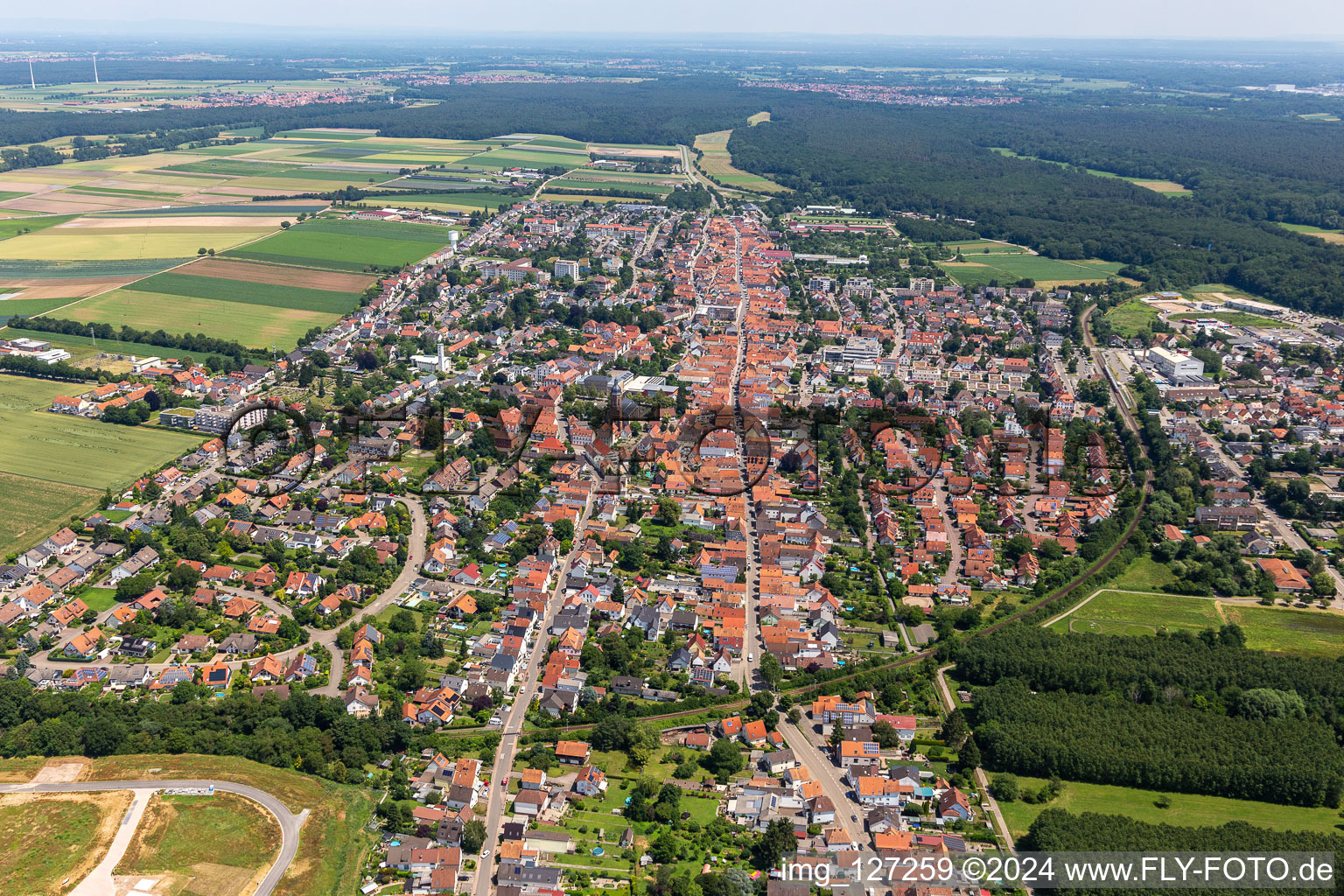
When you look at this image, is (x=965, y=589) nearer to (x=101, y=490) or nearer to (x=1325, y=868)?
(x=1325, y=868)

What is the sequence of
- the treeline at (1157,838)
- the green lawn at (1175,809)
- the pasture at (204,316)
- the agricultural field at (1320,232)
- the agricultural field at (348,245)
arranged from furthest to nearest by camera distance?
the agricultural field at (1320,232), the agricultural field at (348,245), the pasture at (204,316), the green lawn at (1175,809), the treeline at (1157,838)

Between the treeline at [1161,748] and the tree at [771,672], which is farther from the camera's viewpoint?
the tree at [771,672]

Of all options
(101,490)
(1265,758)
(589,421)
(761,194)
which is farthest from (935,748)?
(761,194)

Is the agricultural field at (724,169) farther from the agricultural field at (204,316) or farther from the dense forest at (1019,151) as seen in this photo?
the agricultural field at (204,316)

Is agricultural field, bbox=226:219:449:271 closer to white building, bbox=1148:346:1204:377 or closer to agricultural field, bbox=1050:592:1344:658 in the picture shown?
white building, bbox=1148:346:1204:377

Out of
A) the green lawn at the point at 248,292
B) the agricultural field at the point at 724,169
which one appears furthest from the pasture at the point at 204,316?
the agricultural field at the point at 724,169

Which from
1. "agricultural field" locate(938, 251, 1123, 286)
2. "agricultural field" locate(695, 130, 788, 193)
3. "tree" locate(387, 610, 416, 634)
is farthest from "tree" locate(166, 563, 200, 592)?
"agricultural field" locate(695, 130, 788, 193)

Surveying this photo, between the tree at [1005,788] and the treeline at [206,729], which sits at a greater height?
the treeline at [206,729]
